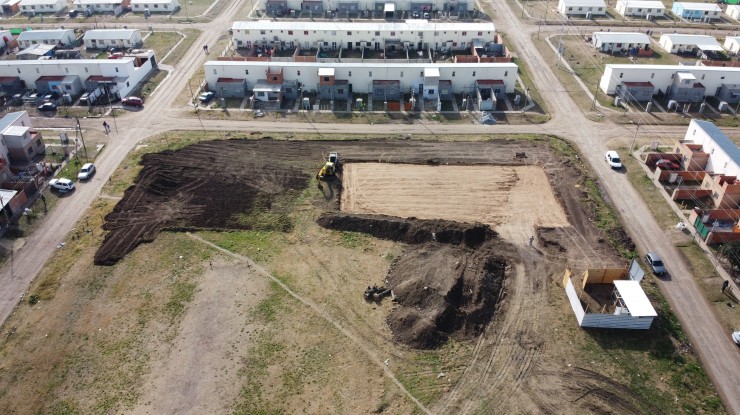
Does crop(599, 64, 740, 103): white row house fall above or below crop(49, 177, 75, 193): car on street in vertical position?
above

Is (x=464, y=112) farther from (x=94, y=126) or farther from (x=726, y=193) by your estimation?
(x=94, y=126)

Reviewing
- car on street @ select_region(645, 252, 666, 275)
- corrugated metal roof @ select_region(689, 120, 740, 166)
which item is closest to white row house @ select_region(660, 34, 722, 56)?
corrugated metal roof @ select_region(689, 120, 740, 166)

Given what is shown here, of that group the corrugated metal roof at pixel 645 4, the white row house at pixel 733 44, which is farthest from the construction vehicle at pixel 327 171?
the corrugated metal roof at pixel 645 4

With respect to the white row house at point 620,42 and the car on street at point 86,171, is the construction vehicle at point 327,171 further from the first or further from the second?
the white row house at point 620,42

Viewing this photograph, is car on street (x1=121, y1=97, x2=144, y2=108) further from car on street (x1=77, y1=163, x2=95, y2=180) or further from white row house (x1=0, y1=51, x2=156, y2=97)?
car on street (x1=77, y1=163, x2=95, y2=180)

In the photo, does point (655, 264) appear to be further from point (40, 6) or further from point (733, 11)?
point (40, 6)
